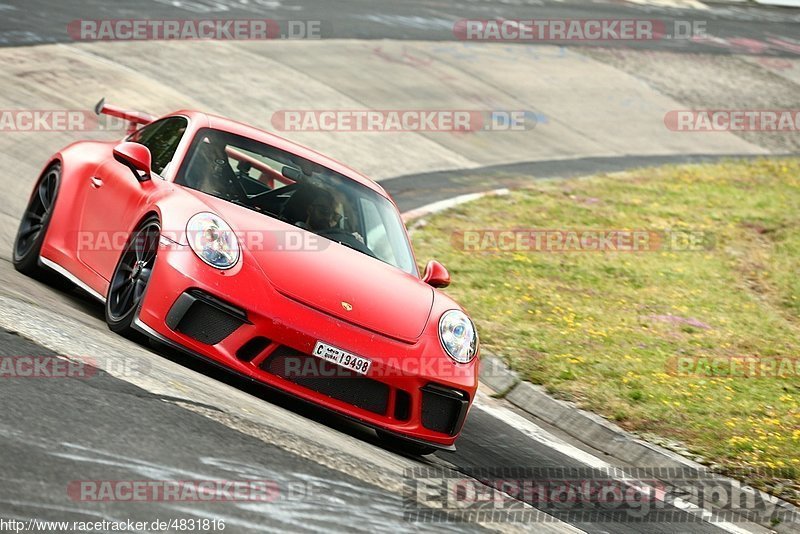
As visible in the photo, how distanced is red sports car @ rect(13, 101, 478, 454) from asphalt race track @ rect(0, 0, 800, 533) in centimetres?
22

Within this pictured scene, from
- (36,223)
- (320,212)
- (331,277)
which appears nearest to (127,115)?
(36,223)

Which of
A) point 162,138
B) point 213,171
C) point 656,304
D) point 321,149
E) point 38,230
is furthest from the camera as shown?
point 321,149

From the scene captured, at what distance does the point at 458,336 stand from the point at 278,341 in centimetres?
115

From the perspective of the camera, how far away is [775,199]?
16797mm

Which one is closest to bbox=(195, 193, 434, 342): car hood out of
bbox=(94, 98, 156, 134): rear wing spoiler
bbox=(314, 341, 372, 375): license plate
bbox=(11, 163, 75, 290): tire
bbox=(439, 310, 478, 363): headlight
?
bbox=(439, 310, 478, 363): headlight

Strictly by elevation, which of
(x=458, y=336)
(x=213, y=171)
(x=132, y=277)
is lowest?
(x=458, y=336)

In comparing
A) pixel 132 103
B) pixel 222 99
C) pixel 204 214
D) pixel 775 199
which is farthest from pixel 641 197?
pixel 204 214

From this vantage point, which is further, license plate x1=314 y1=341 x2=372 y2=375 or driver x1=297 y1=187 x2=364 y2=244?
driver x1=297 y1=187 x2=364 y2=244

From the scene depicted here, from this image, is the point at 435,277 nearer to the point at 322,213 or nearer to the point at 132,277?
the point at 322,213

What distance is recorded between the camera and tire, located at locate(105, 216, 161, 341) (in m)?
6.17

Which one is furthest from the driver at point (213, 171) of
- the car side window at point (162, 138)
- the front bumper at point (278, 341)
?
the front bumper at point (278, 341)

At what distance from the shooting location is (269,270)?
605cm

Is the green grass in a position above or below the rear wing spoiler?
below

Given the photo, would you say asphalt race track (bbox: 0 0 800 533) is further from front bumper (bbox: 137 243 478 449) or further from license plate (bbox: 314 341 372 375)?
license plate (bbox: 314 341 372 375)
